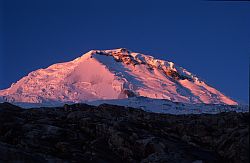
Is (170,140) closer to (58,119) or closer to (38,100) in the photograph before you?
(58,119)

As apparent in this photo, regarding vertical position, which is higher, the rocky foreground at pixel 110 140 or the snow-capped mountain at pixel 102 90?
the snow-capped mountain at pixel 102 90

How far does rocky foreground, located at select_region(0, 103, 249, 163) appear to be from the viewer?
3506cm

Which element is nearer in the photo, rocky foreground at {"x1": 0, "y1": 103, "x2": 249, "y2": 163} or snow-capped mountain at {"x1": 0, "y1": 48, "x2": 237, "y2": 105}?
rocky foreground at {"x1": 0, "y1": 103, "x2": 249, "y2": 163}

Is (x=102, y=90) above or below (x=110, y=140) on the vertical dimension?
above

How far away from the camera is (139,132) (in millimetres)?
41281

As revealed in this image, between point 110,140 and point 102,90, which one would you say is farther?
point 102,90

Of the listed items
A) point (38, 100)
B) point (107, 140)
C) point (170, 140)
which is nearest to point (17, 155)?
point (107, 140)

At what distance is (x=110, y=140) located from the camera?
130 feet

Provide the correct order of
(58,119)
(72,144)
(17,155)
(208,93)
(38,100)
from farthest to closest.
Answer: (208,93) → (38,100) → (58,119) → (72,144) → (17,155)

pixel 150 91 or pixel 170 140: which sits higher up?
pixel 150 91

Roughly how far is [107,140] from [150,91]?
13618 cm

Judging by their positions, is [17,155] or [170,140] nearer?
[17,155]

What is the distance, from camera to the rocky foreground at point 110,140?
35.1 meters

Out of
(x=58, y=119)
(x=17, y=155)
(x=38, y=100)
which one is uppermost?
(x=38, y=100)
